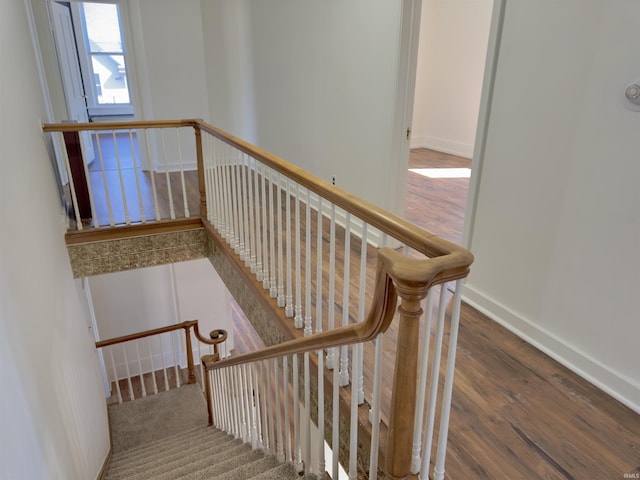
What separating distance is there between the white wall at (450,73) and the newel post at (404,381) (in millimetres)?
7111

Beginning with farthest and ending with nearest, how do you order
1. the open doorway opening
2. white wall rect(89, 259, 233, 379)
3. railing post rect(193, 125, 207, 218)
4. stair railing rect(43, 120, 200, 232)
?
the open doorway opening, white wall rect(89, 259, 233, 379), railing post rect(193, 125, 207, 218), stair railing rect(43, 120, 200, 232)

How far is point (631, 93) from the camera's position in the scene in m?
1.87

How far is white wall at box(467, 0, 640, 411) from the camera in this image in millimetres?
1968

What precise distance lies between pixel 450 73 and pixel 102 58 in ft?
24.3

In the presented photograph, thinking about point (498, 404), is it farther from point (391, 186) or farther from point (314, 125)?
point (314, 125)

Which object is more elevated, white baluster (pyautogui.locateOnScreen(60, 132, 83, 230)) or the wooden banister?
white baluster (pyautogui.locateOnScreen(60, 132, 83, 230))

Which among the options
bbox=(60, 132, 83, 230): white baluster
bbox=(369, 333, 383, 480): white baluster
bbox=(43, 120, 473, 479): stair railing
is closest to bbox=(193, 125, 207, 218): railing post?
bbox=(43, 120, 473, 479): stair railing

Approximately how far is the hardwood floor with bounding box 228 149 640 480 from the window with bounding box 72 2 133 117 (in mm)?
8771

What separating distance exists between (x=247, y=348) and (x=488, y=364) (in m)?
4.84

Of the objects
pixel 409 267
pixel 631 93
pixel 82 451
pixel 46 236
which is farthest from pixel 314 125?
pixel 409 267

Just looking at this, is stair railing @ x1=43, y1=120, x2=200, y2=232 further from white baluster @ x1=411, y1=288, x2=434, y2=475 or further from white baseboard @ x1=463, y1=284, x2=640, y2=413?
white baluster @ x1=411, y1=288, x2=434, y2=475

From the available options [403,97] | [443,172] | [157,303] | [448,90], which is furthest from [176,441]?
[448,90]

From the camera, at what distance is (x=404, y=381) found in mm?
1070

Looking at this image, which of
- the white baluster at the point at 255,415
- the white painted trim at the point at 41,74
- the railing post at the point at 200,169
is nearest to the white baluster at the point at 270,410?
the white baluster at the point at 255,415
